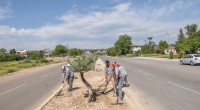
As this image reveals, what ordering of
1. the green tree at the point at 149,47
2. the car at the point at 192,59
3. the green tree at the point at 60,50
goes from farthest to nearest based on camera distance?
1. the green tree at the point at 60,50
2. the green tree at the point at 149,47
3. the car at the point at 192,59

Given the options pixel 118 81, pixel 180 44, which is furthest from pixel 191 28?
pixel 118 81

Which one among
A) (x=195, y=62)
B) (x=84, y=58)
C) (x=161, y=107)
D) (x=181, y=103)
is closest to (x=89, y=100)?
(x=84, y=58)

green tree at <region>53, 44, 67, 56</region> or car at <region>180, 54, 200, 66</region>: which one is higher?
green tree at <region>53, 44, 67, 56</region>

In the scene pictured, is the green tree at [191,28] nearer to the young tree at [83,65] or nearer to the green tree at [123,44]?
the green tree at [123,44]

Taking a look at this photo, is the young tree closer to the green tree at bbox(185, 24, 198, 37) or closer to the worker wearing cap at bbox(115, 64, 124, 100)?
the worker wearing cap at bbox(115, 64, 124, 100)

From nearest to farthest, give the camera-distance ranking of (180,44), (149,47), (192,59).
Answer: (192,59) → (180,44) → (149,47)

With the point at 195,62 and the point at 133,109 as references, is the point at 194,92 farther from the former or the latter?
the point at 195,62

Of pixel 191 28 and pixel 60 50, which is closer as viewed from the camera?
pixel 191 28

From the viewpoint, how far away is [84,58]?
34.7 ft

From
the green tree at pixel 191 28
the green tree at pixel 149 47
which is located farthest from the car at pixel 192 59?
the green tree at pixel 149 47

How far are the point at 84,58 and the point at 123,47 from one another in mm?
137136

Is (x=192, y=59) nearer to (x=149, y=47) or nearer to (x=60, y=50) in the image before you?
(x=149, y=47)

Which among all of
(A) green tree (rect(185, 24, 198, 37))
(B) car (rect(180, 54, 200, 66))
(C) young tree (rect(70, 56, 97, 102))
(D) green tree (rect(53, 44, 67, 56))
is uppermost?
(A) green tree (rect(185, 24, 198, 37))

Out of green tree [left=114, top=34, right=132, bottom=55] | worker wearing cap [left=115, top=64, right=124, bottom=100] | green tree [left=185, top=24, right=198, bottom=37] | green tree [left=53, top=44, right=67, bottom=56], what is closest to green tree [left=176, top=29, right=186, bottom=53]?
green tree [left=185, top=24, right=198, bottom=37]
